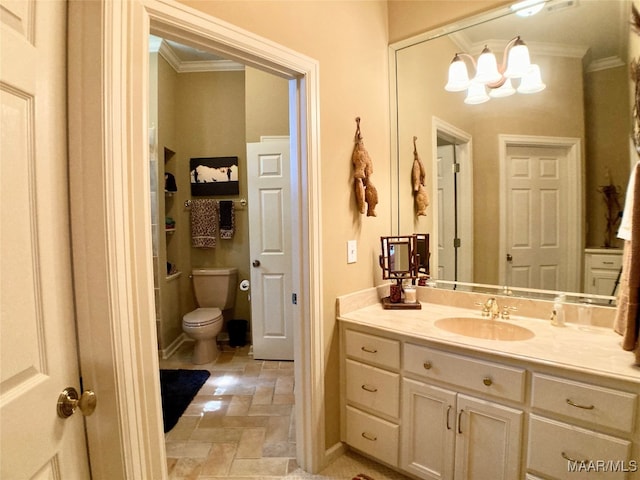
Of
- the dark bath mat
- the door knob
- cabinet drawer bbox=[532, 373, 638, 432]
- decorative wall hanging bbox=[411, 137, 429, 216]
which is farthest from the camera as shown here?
the dark bath mat

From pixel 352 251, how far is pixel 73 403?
1441mm

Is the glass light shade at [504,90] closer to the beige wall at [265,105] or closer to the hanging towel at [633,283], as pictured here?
the hanging towel at [633,283]

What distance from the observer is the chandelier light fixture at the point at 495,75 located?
5.73ft

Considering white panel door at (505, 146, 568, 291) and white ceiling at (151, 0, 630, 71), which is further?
white panel door at (505, 146, 568, 291)

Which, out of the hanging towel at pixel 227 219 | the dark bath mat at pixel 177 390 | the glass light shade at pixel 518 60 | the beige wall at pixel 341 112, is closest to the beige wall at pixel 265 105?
the hanging towel at pixel 227 219

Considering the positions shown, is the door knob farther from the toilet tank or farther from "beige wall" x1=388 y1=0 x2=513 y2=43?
the toilet tank

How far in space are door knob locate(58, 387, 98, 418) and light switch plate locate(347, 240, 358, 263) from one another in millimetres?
1375

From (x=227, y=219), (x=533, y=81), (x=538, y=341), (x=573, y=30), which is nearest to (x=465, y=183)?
(x=533, y=81)

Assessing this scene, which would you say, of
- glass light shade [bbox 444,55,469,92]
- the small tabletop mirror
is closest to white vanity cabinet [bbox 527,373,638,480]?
the small tabletop mirror

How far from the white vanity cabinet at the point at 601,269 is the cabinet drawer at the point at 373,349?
3.25ft

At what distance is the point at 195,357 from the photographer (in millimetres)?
3209

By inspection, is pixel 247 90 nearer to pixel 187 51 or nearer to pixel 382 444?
pixel 187 51

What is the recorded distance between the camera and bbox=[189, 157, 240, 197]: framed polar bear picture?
369 centimetres

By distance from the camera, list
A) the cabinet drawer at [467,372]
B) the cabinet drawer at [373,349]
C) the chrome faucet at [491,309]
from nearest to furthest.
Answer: the cabinet drawer at [467,372] < the cabinet drawer at [373,349] < the chrome faucet at [491,309]
